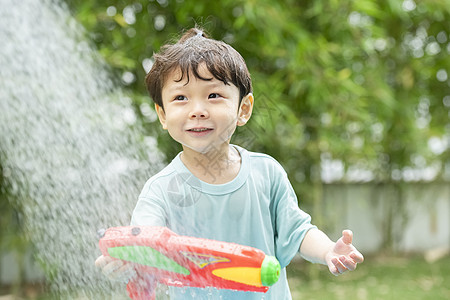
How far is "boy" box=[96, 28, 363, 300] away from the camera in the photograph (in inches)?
49.1

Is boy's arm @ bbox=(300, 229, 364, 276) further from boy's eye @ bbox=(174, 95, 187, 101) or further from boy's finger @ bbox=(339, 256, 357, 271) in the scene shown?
boy's eye @ bbox=(174, 95, 187, 101)

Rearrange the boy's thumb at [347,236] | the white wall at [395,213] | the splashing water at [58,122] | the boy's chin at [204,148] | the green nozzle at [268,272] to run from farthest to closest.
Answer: the white wall at [395,213] < the splashing water at [58,122] < the boy's chin at [204,148] < the boy's thumb at [347,236] < the green nozzle at [268,272]

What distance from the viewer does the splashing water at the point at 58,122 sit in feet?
6.34

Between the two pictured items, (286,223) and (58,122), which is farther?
(58,122)

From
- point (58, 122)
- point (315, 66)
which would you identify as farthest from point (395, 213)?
point (58, 122)

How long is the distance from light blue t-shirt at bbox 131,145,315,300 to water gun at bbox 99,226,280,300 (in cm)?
15

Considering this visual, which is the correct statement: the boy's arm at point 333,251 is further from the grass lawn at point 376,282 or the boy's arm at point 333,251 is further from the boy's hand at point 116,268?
the grass lawn at point 376,282

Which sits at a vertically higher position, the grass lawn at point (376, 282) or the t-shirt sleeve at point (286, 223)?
the t-shirt sleeve at point (286, 223)

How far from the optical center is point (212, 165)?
4.38 feet

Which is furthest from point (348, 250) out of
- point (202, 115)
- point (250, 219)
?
point (202, 115)

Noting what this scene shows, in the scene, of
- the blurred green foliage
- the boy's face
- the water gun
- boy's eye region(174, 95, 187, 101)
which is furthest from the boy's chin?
the blurred green foliage

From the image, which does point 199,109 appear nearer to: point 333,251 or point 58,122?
point 333,251

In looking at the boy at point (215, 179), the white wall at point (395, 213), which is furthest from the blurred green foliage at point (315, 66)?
the boy at point (215, 179)

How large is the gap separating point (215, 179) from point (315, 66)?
107 inches
